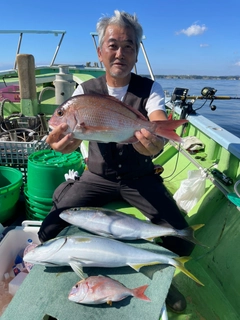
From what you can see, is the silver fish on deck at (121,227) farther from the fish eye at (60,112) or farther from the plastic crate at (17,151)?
the plastic crate at (17,151)

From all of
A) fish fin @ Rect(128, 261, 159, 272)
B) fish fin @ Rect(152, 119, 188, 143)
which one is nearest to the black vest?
fish fin @ Rect(152, 119, 188, 143)

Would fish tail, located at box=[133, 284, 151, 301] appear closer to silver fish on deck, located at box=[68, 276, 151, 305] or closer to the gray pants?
silver fish on deck, located at box=[68, 276, 151, 305]

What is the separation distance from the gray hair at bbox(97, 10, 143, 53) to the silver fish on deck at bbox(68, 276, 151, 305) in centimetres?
219

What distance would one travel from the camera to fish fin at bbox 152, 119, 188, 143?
6.01 ft

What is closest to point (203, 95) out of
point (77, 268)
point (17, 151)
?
point (17, 151)

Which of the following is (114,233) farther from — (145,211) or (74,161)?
(74,161)

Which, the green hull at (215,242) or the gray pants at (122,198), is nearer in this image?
the green hull at (215,242)

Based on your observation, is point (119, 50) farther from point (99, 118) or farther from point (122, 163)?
point (122, 163)

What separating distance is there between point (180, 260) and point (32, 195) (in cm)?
235

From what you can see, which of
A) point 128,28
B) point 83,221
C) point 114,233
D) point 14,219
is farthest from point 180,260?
point 14,219

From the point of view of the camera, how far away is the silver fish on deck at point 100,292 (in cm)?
168

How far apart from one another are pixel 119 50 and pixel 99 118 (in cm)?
87

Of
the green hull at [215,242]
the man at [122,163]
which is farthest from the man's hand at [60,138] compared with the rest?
the green hull at [215,242]

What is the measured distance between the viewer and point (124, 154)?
8.40ft
